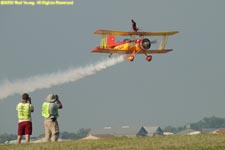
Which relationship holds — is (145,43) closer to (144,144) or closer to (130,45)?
(130,45)

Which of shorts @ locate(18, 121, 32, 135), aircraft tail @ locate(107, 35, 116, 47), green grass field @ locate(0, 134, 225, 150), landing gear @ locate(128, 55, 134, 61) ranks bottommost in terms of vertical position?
green grass field @ locate(0, 134, 225, 150)

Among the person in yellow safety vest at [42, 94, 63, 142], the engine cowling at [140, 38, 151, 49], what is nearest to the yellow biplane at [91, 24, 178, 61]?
the engine cowling at [140, 38, 151, 49]

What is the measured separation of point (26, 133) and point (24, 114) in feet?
3.77

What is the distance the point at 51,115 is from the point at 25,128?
1.76m

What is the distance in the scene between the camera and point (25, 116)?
39.2 meters

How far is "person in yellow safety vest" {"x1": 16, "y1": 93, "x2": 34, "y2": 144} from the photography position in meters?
38.8

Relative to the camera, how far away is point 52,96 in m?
38.5

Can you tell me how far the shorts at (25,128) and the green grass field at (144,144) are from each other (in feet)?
13.7

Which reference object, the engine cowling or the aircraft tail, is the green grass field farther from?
the aircraft tail

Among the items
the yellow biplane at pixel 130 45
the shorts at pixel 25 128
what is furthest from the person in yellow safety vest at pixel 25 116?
the yellow biplane at pixel 130 45

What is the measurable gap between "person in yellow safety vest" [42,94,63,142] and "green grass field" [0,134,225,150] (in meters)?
4.01

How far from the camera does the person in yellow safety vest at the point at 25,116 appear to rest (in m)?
38.8

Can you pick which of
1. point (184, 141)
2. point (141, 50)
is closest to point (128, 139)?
point (184, 141)

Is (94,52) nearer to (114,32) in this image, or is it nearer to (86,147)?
(114,32)
